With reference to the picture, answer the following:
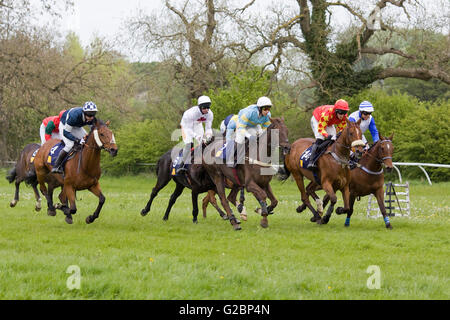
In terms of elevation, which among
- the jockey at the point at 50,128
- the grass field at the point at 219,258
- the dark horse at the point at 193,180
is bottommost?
the grass field at the point at 219,258

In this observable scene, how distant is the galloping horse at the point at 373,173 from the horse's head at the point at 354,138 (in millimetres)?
584

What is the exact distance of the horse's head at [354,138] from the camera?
35.9 ft

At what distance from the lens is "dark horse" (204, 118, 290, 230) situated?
1081cm

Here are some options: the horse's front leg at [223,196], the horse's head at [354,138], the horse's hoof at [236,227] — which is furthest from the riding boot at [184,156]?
the horse's head at [354,138]

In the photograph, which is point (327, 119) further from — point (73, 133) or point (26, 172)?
point (26, 172)

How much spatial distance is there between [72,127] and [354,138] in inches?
210

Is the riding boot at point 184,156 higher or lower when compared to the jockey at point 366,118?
lower

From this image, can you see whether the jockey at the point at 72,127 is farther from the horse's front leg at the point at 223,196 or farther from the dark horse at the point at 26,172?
the dark horse at the point at 26,172

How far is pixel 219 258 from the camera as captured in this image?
7824 millimetres

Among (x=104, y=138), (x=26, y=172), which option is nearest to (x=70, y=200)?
(x=104, y=138)

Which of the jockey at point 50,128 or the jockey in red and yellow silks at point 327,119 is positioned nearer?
the jockey in red and yellow silks at point 327,119

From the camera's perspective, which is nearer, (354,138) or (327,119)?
(354,138)

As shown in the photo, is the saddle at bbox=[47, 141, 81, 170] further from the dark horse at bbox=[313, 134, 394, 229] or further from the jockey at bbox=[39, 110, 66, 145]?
the dark horse at bbox=[313, 134, 394, 229]
